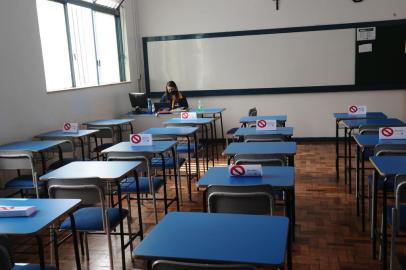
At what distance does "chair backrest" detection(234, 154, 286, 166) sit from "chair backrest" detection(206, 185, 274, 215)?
0.80 metres

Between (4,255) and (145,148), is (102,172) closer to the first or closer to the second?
(145,148)

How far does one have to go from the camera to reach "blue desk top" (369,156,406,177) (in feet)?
8.23

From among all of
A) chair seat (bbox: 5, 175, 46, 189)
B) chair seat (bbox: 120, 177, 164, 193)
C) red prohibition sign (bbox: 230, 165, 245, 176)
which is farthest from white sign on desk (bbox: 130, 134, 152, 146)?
red prohibition sign (bbox: 230, 165, 245, 176)

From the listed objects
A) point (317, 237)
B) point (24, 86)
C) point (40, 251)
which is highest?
point (24, 86)

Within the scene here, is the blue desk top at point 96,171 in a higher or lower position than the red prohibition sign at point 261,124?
lower

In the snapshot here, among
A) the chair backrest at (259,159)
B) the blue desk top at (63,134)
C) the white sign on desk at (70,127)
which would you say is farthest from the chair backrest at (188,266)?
the white sign on desk at (70,127)

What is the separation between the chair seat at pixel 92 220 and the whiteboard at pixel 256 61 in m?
5.09

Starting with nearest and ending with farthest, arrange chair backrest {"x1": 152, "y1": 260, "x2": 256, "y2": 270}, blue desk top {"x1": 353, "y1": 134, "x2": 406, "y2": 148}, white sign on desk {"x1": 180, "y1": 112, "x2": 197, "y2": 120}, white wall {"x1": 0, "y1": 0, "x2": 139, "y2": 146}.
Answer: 1. chair backrest {"x1": 152, "y1": 260, "x2": 256, "y2": 270}
2. blue desk top {"x1": 353, "y1": 134, "x2": 406, "y2": 148}
3. white wall {"x1": 0, "y1": 0, "x2": 139, "y2": 146}
4. white sign on desk {"x1": 180, "y1": 112, "x2": 197, "y2": 120}

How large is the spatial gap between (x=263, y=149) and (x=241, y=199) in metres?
1.16

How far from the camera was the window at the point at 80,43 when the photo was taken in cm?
540

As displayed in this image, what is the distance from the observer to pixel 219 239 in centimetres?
162

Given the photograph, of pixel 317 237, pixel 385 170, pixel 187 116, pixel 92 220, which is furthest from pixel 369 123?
pixel 92 220

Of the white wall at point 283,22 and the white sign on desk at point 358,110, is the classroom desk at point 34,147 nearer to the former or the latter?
the white sign on desk at point 358,110

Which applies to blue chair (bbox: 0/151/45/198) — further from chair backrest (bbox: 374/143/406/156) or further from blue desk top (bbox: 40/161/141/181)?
chair backrest (bbox: 374/143/406/156)
